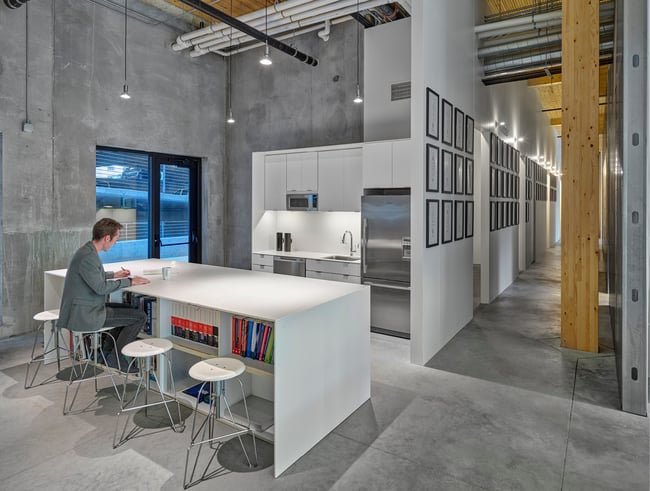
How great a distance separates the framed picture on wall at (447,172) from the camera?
16.4 feet

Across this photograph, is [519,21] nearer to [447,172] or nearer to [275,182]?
[447,172]

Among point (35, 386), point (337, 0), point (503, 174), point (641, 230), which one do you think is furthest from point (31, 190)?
point (503, 174)

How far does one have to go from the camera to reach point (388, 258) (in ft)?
18.0

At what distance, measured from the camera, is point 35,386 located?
12.7 feet

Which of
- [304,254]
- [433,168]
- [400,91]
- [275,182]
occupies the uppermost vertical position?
[400,91]

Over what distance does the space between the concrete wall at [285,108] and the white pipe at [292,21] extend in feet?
2.76

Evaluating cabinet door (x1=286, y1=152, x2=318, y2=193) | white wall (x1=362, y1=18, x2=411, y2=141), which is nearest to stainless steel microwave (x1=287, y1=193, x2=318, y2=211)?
cabinet door (x1=286, y1=152, x2=318, y2=193)

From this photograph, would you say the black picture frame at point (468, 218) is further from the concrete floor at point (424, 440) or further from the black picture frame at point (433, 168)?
the concrete floor at point (424, 440)

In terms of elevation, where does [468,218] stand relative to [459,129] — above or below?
below

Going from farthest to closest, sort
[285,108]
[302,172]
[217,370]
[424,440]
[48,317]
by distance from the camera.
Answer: [285,108], [302,172], [48,317], [424,440], [217,370]

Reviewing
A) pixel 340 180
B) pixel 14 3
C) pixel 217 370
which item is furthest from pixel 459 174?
pixel 14 3

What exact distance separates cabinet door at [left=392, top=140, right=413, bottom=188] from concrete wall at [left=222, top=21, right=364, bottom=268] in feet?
5.01

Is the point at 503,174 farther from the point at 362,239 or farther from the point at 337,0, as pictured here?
the point at 337,0

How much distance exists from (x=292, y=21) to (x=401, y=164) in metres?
2.57
